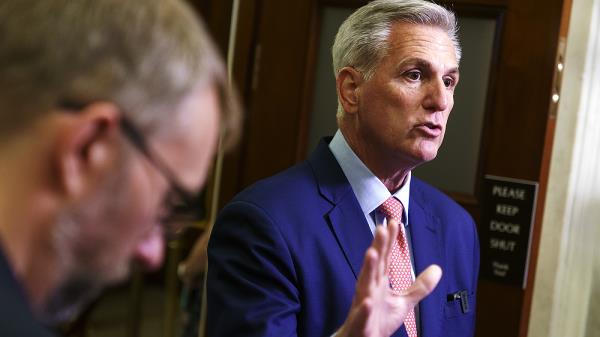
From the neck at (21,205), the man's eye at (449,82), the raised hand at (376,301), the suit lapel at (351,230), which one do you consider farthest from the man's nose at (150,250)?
the man's eye at (449,82)

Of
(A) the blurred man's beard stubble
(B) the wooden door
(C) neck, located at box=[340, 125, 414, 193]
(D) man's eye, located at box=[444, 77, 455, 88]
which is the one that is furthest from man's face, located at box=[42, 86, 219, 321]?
(B) the wooden door

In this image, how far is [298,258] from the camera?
4.94ft

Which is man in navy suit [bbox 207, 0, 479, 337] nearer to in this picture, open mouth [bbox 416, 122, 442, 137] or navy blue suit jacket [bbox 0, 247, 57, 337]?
open mouth [bbox 416, 122, 442, 137]

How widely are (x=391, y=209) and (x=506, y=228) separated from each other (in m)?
0.63

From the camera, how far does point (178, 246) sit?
3451mm

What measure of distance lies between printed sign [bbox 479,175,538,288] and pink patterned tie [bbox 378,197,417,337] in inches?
22.9

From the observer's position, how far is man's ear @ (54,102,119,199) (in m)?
0.68

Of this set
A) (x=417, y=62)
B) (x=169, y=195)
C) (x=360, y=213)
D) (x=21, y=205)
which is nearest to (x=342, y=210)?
(x=360, y=213)

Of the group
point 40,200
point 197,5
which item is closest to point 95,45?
point 40,200

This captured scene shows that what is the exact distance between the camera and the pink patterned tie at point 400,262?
5.27ft

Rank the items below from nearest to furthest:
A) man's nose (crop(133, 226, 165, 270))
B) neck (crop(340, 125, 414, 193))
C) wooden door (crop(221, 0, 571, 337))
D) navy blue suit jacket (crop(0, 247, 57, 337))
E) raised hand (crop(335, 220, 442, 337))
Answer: navy blue suit jacket (crop(0, 247, 57, 337)) → man's nose (crop(133, 226, 165, 270)) → raised hand (crop(335, 220, 442, 337)) → neck (crop(340, 125, 414, 193)) → wooden door (crop(221, 0, 571, 337))

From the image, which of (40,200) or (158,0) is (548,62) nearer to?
(158,0)

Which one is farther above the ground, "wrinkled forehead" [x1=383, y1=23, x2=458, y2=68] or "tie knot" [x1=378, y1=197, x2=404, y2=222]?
"wrinkled forehead" [x1=383, y1=23, x2=458, y2=68]

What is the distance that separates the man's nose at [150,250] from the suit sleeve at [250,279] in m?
0.61
